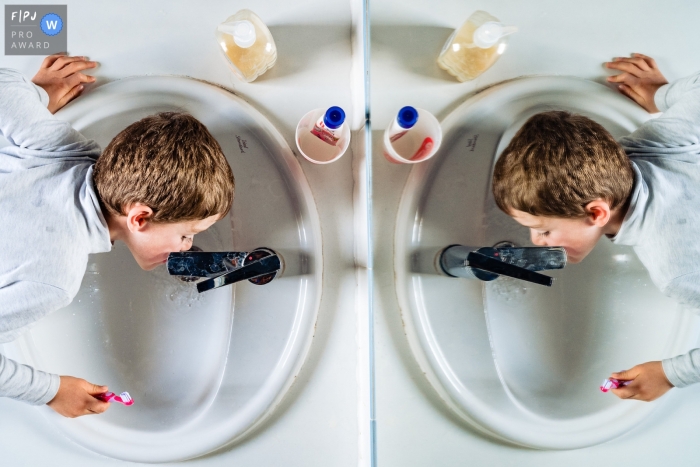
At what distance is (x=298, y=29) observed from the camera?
2.89 ft

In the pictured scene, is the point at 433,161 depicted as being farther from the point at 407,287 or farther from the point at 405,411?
the point at 405,411

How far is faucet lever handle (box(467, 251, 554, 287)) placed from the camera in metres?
0.55

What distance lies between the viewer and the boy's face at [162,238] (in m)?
0.74

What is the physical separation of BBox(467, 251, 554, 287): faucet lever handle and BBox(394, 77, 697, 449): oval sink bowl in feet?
0.45

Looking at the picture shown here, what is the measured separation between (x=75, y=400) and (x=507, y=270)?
714 mm

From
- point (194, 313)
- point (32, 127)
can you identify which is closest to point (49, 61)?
point (32, 127)

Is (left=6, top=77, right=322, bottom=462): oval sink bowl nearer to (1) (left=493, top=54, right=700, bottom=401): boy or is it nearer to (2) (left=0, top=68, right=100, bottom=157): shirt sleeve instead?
(2) (left=0, top=68, right=100, bottom=157): shirt sleeve

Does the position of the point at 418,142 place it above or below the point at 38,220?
above

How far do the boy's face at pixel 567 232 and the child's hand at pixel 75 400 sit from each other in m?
0.74

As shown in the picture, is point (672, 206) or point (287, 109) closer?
point (672, 206)

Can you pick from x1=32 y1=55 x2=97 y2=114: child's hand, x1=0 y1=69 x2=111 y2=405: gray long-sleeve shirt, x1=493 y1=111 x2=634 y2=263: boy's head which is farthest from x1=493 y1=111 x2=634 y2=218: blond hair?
x1=32 y1=55 x2=97 y2=114: child's hand

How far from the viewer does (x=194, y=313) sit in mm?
812

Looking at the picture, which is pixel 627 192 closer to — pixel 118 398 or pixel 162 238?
pixel 162 238

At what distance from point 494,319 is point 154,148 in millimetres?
581
